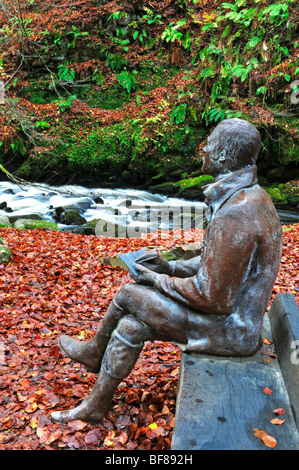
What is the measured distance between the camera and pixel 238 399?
7.28ft

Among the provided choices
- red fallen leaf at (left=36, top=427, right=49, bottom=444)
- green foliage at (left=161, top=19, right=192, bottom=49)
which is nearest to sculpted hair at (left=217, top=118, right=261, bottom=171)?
red fallen leaf at (left=36, top=427, right=49, bottom=444)

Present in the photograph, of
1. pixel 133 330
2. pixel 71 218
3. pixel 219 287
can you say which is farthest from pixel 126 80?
pixel 219 287

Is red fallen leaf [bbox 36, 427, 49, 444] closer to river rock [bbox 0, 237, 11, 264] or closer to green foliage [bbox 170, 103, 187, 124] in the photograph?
river rock [bbox 0, 237, 11, 264]

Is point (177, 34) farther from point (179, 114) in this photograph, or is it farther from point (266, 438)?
point (266, 438)

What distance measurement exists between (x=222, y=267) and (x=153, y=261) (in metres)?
0.67

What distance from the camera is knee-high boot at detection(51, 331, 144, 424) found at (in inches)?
99.9

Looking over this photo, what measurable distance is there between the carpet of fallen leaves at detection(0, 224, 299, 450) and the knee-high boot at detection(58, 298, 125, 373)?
0.47 m

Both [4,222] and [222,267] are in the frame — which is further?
[4,222]

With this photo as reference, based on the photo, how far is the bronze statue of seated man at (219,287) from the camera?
2.27 metres

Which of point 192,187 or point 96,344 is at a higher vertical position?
point 96,344

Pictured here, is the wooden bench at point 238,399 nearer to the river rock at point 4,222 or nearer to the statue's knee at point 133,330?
the statue's knee at point 133,330

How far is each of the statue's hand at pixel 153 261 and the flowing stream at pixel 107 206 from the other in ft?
29.5

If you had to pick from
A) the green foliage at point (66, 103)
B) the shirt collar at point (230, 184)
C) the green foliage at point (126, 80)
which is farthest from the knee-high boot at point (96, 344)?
the green foliage at point (126, 80)
